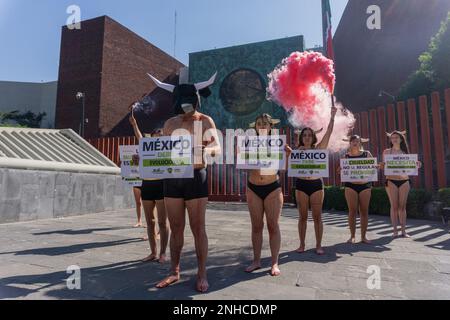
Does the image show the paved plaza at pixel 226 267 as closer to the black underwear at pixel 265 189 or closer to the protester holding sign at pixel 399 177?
the protester holding sign at pixel 399 177

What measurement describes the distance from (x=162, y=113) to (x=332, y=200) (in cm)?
2357

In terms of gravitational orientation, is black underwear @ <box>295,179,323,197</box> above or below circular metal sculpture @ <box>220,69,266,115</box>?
below

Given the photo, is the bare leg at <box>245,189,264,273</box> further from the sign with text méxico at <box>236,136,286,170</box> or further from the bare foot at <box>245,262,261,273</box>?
the sign with text méxico at <box>236,136,286,170</box>

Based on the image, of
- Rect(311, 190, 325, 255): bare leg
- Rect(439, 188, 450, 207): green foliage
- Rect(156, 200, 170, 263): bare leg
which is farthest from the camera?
Rect(439, 188, 450, 207): green foliage

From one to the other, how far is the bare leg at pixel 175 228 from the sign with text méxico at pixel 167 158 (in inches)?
12.0

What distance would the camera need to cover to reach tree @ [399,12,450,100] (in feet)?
49.3

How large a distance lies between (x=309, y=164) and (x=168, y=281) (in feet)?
9.75

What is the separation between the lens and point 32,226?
25.8 feet

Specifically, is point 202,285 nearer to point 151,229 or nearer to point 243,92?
point 151,229

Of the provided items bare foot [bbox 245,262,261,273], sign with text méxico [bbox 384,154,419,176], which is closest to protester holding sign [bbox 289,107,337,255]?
bare foot [bbox 245,262,261,273]

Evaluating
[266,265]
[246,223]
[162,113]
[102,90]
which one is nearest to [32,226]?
[246,223]

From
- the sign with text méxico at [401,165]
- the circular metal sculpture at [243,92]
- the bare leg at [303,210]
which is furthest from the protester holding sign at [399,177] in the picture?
the circular metal sculpture at [243,92]

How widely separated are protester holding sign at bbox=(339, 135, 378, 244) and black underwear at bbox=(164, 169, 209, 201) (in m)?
3.52

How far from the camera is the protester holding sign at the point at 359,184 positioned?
5750 mm
